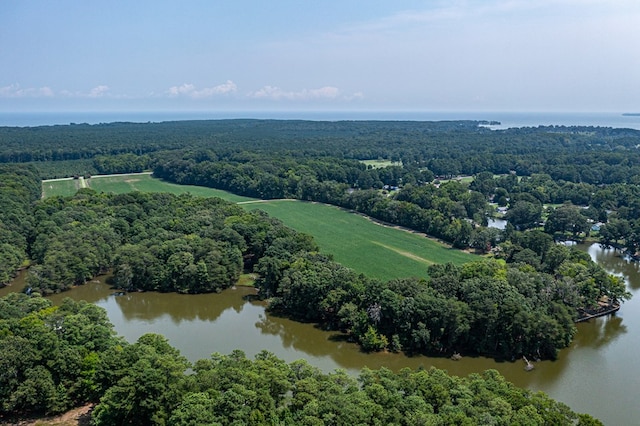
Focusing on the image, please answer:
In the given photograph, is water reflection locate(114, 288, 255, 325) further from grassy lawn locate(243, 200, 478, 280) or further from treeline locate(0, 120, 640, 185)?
treeline locate(0, 120, 640, 185)

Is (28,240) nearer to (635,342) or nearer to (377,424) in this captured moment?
(377,424)

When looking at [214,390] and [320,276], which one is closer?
[214,390]

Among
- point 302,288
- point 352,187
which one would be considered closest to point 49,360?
point 302,288

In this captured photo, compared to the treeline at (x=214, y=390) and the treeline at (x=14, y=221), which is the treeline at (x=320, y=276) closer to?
the treeline at (x=14, y=221)

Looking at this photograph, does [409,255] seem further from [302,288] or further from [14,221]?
[14,221]

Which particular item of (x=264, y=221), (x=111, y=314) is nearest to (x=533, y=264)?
(x=264, y=221)

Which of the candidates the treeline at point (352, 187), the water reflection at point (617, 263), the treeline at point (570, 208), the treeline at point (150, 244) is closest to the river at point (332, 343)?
the treeline at point (150, 244)

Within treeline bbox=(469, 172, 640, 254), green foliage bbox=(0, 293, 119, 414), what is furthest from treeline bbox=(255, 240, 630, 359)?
treeline bbox=(469, 172, 640, 254)
